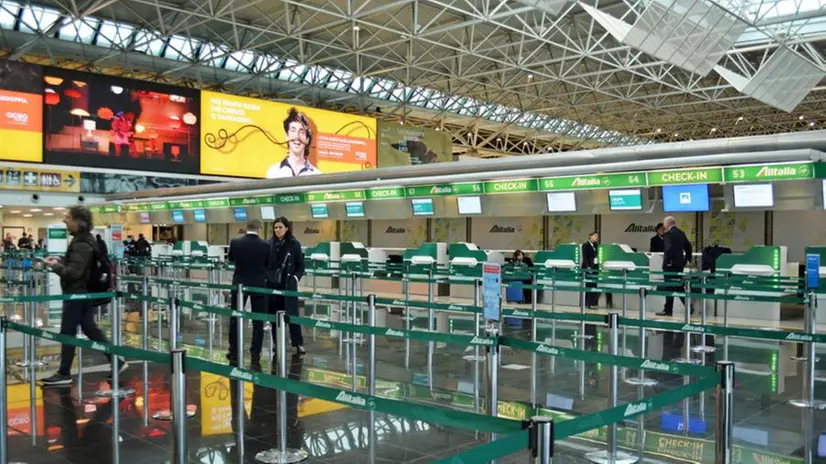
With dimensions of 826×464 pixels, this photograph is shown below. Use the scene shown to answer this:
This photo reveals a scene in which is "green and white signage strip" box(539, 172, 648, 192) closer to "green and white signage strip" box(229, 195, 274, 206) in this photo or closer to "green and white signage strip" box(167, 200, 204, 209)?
"green and white signage strip" box(229, 195, 274, 206)

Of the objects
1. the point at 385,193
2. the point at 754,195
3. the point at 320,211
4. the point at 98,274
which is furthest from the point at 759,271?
the point at 320,211

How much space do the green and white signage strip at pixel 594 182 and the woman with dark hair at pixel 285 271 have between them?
704 cm

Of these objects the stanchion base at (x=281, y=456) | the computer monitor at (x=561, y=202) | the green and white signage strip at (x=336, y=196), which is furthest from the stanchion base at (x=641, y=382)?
the green and white signage strip at (x=336, y=196)

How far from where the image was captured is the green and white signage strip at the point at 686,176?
12812mm

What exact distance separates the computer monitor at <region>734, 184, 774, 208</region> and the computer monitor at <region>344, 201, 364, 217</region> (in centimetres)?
→ 977

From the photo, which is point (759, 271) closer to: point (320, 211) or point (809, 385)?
point (809, 385)

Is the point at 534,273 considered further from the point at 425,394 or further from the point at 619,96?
the point at 619,96

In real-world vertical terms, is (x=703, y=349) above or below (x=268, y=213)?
below

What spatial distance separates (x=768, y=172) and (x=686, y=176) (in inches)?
55.7

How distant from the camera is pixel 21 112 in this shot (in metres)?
15.2

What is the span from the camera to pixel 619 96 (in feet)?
98.2

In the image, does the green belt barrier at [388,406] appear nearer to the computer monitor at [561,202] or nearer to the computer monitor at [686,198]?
the computer monitor at [686,198]

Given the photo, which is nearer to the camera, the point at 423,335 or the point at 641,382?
the point at 423,335

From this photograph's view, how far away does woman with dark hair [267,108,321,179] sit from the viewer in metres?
19.3
